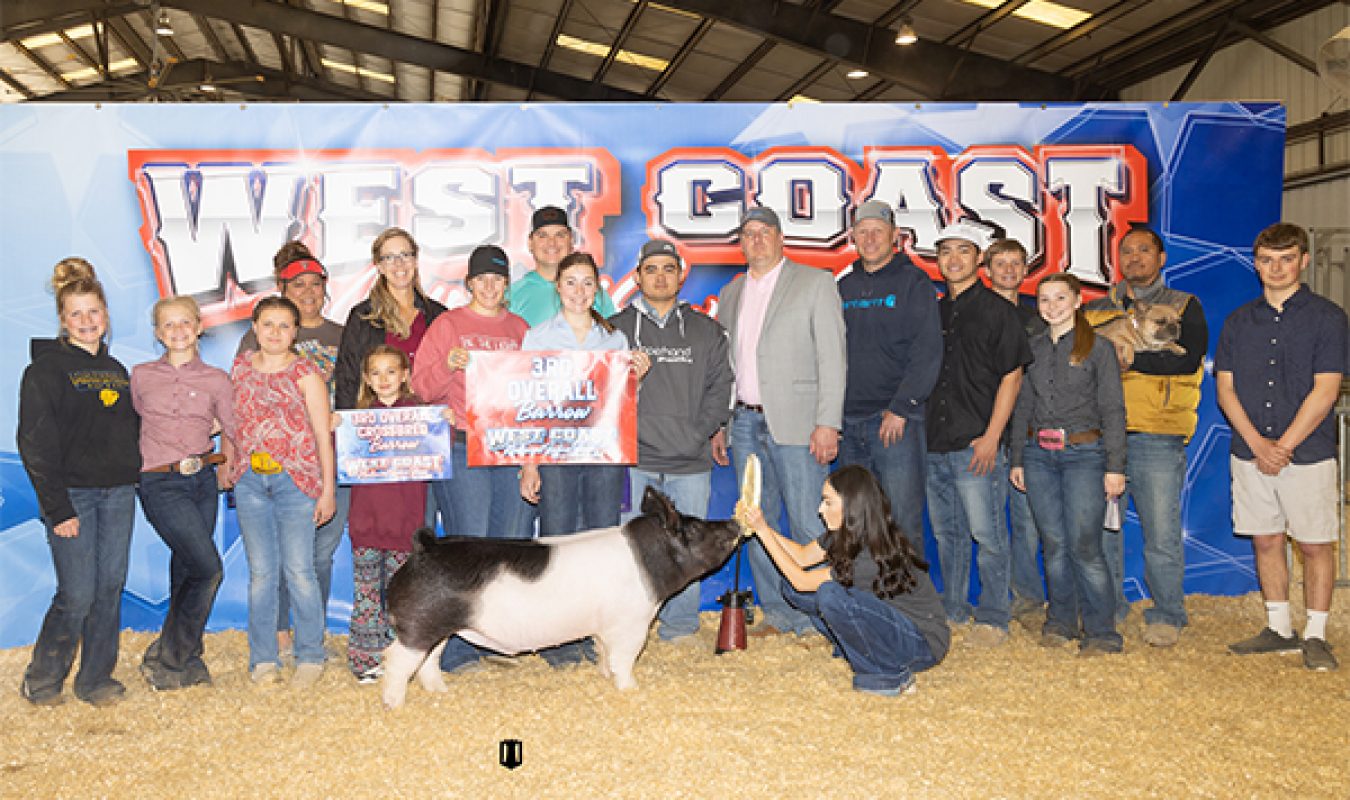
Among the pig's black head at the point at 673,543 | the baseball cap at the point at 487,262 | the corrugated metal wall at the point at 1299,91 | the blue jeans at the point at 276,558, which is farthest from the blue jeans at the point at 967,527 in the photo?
the corrugated metal wall at the point at 1299,91

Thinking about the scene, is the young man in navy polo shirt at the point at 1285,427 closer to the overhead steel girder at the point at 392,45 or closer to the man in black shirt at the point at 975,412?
the man in black shirt at the point at 975,412

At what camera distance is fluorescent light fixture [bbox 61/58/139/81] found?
20125mm

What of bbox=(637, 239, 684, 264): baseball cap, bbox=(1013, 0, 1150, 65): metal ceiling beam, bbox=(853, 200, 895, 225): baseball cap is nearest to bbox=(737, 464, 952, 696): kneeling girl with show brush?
bbox=(637, 239, 684, 264): baseball cap

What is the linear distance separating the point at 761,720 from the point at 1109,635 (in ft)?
6.77

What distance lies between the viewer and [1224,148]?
19.5 feet

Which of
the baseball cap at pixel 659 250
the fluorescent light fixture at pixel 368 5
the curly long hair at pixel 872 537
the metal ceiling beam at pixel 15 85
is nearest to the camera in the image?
the curly long hair at pixel 872 537

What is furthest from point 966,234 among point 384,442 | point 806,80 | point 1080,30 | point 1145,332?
point 806,80

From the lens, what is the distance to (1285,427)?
477 cm

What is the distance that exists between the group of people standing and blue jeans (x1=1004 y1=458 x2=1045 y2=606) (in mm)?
18

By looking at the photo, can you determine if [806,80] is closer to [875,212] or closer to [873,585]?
[875,212]

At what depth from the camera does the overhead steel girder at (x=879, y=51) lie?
1191 centimetres

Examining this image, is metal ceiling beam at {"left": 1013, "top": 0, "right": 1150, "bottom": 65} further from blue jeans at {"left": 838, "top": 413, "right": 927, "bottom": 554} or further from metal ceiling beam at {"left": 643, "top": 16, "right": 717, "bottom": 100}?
blue jeans at {"left": 838, "top": 413, "right": 927, "bottom": 554}

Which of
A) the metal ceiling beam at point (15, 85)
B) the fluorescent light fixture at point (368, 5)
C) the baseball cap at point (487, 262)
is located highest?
the metal ceiling beam at point (15, 85)

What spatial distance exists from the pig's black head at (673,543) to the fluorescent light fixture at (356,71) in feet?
61.3
